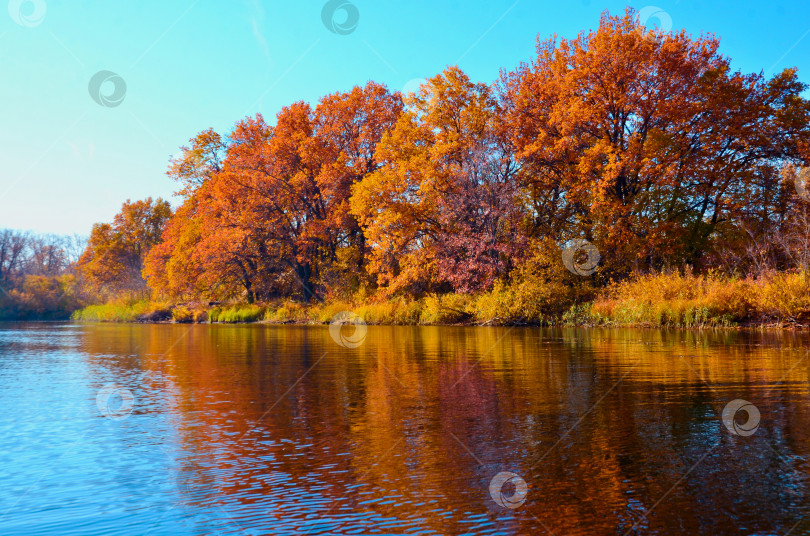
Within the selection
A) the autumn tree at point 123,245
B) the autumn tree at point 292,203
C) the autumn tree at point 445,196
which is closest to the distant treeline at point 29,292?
the autumn tree at point 123,245

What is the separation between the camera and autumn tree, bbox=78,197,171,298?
73.6m

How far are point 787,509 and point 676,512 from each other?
0.82 meters

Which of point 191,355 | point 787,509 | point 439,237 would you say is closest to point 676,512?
point 787,509

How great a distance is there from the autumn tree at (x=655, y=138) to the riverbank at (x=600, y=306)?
4.11 meters

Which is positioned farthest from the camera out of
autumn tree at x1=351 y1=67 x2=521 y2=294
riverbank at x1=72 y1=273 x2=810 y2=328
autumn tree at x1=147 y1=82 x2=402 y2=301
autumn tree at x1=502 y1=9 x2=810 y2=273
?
autumn tree at x1=147 y1=82 x2=402 y2=301

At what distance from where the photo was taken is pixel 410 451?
6.79 m

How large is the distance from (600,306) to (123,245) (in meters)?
60.8

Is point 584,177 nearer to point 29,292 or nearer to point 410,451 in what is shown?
point 410,451

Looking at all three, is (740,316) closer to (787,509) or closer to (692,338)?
(692,338)

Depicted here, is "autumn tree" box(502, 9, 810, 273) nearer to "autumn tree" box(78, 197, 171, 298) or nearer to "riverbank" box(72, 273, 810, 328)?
"riverbank" box(72, 273, 810, 328)

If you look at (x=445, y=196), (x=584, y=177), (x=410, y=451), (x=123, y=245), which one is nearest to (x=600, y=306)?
(x=584, y=177)

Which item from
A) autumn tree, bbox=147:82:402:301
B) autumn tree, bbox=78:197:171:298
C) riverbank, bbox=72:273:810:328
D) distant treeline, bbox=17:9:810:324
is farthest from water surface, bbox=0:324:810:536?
autumn tree, bbox=78:197:171:298

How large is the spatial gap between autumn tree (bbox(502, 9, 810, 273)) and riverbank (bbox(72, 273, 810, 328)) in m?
4.11

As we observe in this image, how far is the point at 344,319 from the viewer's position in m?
43.3
